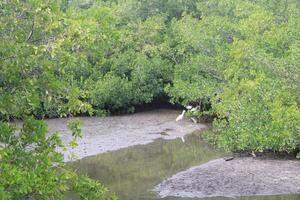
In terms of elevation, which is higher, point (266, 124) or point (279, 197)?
point (266, 124)

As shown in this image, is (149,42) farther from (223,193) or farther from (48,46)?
(48,46)

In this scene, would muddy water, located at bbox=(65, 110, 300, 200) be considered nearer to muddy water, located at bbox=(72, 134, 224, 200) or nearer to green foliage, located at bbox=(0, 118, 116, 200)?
muddy water, located at bbox=(72, 134, 224, 200)

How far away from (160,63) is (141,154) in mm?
9140

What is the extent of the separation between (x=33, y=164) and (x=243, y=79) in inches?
598

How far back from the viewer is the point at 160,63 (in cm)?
2695

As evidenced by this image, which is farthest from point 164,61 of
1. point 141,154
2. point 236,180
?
A: point 236,180

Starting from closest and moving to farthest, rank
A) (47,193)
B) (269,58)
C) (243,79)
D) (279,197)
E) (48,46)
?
(47,193) → (48,46) → (279,197) → (269,58) → (243,79)

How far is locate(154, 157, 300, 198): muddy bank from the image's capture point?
1320 centimetres

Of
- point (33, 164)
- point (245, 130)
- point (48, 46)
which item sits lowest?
point (245, 130)

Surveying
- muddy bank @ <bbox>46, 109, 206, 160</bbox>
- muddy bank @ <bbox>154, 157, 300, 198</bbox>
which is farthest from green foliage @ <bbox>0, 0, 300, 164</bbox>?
muddy bank @ <bbox>46, 109, 206, 160</bbox>

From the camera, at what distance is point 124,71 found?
2753 cm

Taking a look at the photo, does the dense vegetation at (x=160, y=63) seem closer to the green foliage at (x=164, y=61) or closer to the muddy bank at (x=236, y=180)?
the green foliage at (x=164, y=61)

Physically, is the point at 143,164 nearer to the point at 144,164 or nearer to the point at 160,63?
the point at 144,164

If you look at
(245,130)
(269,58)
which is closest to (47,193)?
Answer: (245,130)
